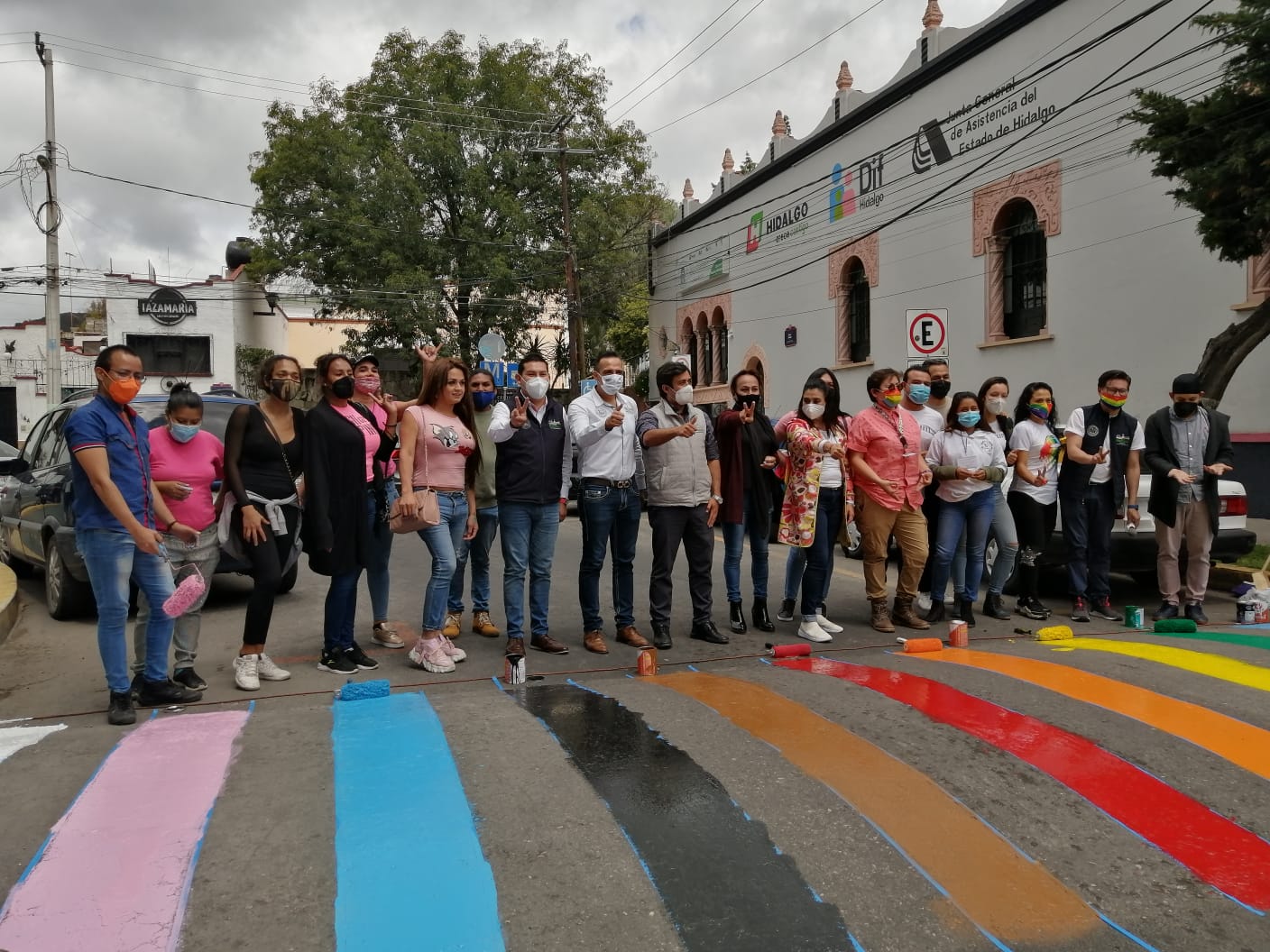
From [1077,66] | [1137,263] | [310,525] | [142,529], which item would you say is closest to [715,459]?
[310,525]

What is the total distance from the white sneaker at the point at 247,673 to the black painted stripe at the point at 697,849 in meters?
1.98

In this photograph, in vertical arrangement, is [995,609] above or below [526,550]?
below

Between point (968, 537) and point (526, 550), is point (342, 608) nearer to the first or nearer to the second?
point (526, 550)

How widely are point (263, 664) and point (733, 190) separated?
27095 mm

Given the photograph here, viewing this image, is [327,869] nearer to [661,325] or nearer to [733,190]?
[733,190]

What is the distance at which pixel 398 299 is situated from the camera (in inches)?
1261

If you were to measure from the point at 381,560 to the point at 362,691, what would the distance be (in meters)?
1.33

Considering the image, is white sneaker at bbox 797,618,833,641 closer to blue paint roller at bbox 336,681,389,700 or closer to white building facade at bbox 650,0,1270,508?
blue paint roller at bbox 336,681,389,700

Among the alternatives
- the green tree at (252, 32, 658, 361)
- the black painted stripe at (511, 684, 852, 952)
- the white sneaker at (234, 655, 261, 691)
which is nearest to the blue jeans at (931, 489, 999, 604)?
the black painted stripe at (511, 684, 852, 952)

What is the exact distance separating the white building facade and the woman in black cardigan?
7.74 meters

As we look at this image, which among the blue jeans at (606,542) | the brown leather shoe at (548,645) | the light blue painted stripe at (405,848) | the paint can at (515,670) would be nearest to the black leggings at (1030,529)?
the blue jeans at (606,542)

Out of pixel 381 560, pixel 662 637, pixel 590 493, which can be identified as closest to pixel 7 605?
pixel 381 560

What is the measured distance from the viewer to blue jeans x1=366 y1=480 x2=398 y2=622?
610cm

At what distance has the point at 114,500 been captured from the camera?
462 cm
